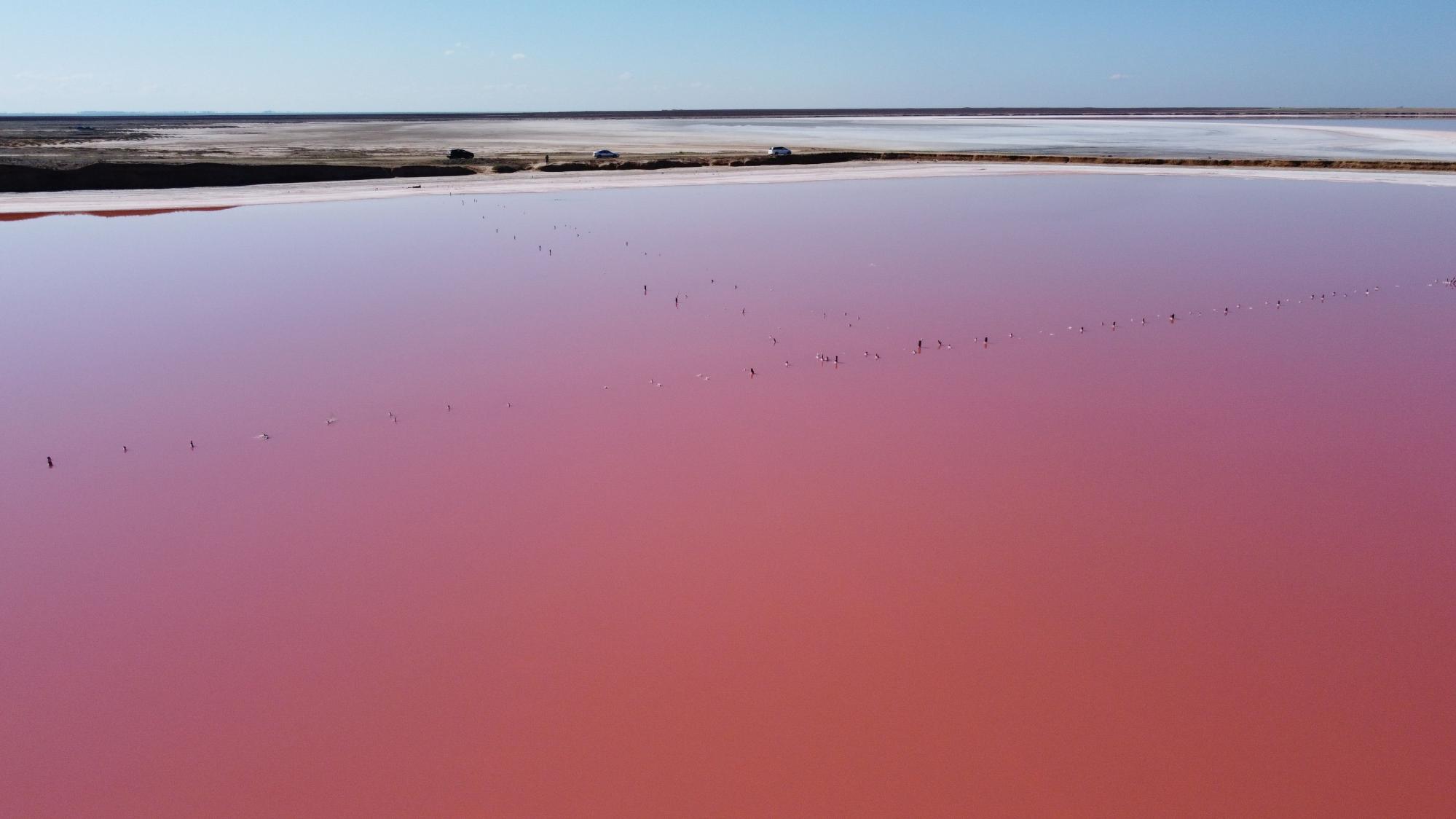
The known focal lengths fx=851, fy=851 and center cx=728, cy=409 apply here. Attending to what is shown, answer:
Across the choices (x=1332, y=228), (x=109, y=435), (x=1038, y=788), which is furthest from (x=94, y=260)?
(x=1332, y=228)

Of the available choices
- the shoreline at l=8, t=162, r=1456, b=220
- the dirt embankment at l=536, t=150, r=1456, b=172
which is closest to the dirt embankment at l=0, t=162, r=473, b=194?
the shoreline at l=8, t=162, r=1456, b=220

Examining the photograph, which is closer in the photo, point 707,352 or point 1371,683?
point 1371,683

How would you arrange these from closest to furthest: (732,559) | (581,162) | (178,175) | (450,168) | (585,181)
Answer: (732,559), (178,175), (585,181), (450,168), (581,162)

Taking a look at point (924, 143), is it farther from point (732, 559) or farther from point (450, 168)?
point (732, 559)

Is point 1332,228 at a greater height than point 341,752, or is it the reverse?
point 1332,228

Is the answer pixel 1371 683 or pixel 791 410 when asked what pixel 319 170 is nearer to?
pixel 791 410

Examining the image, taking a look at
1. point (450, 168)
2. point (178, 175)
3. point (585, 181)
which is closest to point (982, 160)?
point (585, 181)
